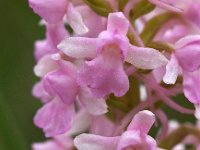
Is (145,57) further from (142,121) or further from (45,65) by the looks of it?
(45,65)

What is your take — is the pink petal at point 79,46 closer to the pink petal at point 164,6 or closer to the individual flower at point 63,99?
the individual flower at point 63,99

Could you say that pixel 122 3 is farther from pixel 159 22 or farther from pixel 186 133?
pixel 186 133

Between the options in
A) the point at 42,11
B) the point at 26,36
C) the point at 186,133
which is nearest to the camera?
the point at 42,11

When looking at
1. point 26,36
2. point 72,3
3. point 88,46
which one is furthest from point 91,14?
point 26,36

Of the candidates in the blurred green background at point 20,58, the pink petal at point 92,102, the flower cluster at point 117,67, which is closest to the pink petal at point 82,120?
the flower cluster at point 117,67

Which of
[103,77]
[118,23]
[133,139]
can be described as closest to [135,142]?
[133,139]

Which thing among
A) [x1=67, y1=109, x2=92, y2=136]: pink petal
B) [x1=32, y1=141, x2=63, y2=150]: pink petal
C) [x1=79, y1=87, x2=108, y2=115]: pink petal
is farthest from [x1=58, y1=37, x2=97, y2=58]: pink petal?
[x1=32, y1=141, x2=63, y2=150]: pink petal
